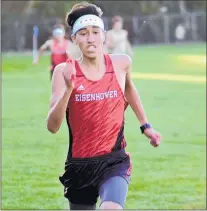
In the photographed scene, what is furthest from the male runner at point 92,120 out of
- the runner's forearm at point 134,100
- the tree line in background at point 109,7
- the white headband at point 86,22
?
the tree line in background at point 109,7

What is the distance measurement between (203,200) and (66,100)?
467 centimetres

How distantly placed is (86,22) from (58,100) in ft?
2.41

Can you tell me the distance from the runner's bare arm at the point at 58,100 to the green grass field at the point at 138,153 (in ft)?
12.5

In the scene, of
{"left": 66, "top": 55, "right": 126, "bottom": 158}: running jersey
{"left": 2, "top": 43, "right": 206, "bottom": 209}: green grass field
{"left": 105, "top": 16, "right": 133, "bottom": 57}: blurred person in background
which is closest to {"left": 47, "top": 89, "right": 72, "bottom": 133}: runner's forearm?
{"left": 66, "top": 55, "right": 126, "bottom": 158}: running jersey

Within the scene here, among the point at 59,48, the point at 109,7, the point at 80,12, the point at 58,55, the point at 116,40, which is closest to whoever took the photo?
the point at 80,12

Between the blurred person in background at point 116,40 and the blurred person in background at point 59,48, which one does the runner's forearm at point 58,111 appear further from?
the blurred person in background at point 116,40

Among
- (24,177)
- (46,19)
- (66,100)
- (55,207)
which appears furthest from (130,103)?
(46,19)

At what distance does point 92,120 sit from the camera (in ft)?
22.6

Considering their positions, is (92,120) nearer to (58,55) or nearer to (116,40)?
(58,55)

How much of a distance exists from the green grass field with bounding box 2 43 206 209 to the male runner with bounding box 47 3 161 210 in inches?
138

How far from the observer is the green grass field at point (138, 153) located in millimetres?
11072

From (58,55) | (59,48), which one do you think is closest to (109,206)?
(58,55)

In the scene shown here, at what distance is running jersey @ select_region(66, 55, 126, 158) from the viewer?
6.89 m

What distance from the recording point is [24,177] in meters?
12.6
